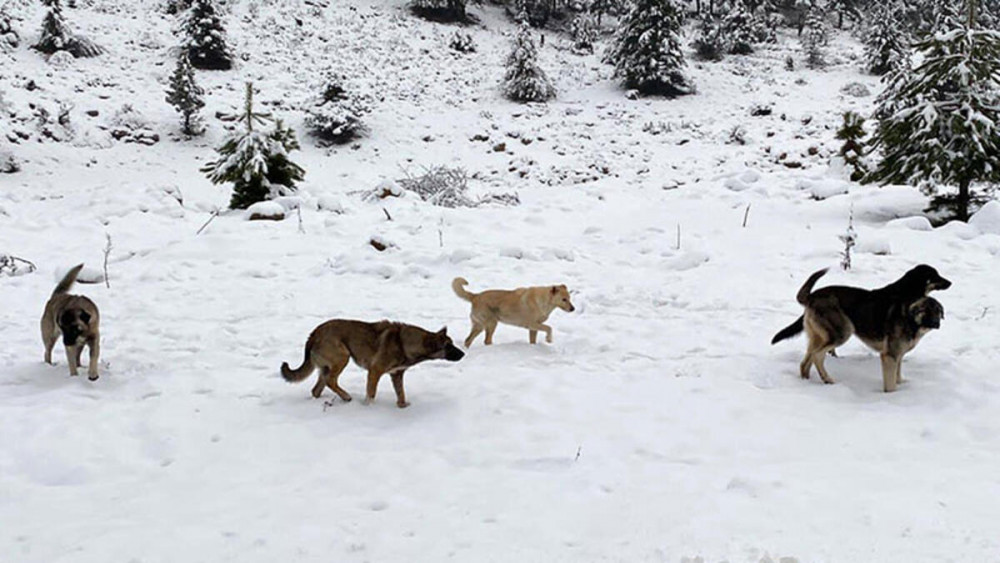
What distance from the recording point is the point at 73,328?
Result: 19.5 ft

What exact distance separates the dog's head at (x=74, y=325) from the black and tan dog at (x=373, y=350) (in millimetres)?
2022

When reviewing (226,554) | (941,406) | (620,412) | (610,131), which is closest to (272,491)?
(226,554)

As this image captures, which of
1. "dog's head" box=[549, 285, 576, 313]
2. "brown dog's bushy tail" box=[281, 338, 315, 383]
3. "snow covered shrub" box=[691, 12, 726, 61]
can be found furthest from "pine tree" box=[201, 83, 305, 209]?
"snow covered shrub" box=[691, 12, 726, 61]

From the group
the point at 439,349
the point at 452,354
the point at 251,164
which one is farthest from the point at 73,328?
the point at 251,164

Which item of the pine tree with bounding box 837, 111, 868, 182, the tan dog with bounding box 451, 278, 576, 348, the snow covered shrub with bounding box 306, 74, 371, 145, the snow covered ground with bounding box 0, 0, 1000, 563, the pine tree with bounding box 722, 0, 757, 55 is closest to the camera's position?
the snow covered ground with bounding box 0, 0, 1000, 563

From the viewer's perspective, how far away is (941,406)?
17.3 feet

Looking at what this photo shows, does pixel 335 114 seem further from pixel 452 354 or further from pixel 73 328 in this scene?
Answer: pixel 452 354

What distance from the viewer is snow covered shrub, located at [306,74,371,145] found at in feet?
76.8

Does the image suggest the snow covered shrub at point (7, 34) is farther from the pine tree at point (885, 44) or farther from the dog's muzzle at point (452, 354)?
the pine tree at point (885, 44)

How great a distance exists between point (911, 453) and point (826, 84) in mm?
28865

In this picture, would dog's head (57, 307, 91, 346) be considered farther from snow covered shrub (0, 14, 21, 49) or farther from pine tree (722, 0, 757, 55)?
pine tree (722, 0, 757, 55)

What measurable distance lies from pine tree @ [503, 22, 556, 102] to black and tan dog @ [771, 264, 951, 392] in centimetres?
2341

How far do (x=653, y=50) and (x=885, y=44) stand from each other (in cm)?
1073

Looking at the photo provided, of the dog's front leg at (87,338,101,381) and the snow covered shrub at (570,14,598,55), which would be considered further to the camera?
the snow covered shrub at (570,14,598,55)
